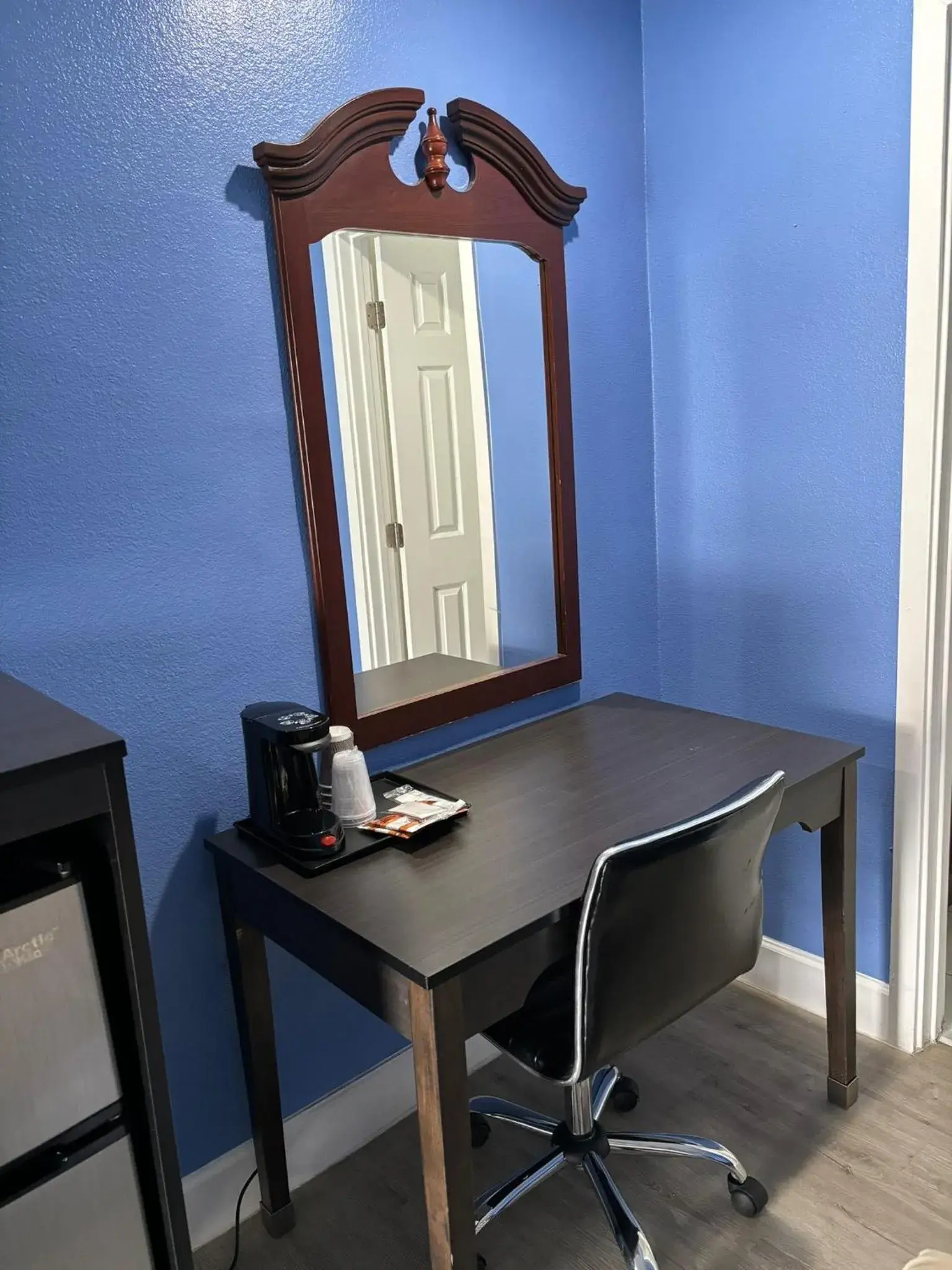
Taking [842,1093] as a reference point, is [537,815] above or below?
above

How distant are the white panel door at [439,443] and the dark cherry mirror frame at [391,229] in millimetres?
75

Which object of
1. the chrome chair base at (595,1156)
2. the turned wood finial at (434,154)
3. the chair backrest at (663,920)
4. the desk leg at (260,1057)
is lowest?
the chrome chair base at (595,1156)

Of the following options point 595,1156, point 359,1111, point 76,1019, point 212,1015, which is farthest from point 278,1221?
point 76,1019

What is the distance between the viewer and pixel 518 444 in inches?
81.1

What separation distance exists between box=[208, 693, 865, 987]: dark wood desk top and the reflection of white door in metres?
0.28

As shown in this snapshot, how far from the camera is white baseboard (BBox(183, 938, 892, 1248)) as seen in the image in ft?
5.76

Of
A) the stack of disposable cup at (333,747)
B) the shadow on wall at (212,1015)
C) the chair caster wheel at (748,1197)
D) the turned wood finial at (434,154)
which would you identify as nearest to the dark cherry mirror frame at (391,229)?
the turned wood finial at (434,154)

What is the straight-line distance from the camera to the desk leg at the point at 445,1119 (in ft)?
4.03

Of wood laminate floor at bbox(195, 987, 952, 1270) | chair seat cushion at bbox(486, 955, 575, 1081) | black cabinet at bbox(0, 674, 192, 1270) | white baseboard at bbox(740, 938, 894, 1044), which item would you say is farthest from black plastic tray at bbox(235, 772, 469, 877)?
white baseboard at bbox(740, 938, 894, 1044)

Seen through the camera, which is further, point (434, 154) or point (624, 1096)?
point (624, 1096)

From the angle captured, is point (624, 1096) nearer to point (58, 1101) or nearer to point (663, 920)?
point (663, 920)

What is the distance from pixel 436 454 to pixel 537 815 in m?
0.74

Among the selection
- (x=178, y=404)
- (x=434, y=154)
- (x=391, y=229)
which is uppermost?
(x=434, y=154)

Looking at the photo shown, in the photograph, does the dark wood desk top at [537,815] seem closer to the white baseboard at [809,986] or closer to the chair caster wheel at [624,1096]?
the white baseboard at [809,986]
